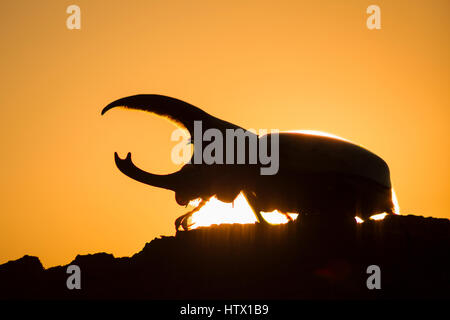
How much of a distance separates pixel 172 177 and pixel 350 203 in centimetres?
283

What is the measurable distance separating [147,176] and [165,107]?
116 cm

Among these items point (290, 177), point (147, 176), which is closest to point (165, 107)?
point (147, 176)

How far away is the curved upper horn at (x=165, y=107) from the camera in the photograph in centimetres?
A: 888

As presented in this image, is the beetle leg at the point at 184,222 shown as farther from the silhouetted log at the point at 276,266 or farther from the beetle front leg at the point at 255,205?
the beetle front leg at the point at 255,205

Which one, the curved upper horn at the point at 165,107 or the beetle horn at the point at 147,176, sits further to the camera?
the curved upper horn at the point at 165,107

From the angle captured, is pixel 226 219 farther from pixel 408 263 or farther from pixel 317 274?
pixel 408 263

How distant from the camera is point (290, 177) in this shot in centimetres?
845

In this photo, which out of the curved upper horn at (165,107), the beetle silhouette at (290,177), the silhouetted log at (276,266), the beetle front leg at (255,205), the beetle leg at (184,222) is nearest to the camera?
the silhouetted log at (276,266)

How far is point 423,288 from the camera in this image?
23.9 ft

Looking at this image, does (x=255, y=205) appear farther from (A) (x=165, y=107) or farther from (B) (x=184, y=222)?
(A) (x=165, y=107)

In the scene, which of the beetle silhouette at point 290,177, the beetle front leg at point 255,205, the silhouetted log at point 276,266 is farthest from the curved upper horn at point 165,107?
the silhouetted log at point 276,266

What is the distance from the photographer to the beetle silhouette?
8414mm

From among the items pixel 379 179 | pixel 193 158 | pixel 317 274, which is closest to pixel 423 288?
pixel 317 274

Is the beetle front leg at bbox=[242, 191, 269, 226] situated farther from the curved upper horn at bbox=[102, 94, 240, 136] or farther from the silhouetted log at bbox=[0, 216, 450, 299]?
the curved upper horn at bbox=[102, 94, 240, 136]
